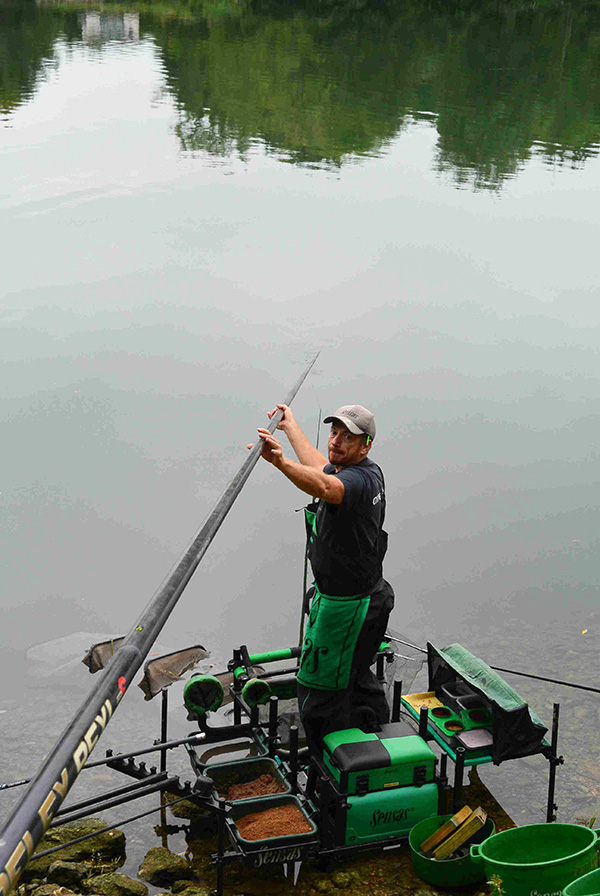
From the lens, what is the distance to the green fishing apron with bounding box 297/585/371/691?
4375 mm

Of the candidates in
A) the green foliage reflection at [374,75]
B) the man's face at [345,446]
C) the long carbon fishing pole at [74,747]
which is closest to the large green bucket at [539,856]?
the man's face at [345,446]

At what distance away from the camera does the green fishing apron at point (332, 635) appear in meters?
4.38

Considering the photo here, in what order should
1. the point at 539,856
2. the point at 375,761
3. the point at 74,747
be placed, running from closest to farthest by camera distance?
1. the point at 74,747
2. the point at 539,856
3. the point at 375,761

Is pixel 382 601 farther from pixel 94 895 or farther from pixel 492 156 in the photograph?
pixel 492 156

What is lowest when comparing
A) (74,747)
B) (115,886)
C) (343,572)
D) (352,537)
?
(115,886)

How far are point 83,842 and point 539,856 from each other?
2.06 m

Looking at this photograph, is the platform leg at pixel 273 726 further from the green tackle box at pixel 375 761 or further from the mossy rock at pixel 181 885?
the mossy rock at pixel 181 885

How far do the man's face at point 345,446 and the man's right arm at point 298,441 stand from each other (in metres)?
0.12

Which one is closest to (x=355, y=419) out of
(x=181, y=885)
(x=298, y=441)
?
(x=298, y=441)

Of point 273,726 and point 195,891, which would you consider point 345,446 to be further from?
point 195,891

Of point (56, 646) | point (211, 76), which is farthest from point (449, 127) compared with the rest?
point (56, 646)

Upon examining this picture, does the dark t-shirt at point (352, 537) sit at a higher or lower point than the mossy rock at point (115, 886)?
higher

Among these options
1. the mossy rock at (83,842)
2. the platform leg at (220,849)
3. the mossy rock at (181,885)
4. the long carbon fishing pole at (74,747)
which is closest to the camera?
the long carbon fishing pole at (74,747)

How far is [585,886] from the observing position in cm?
329
